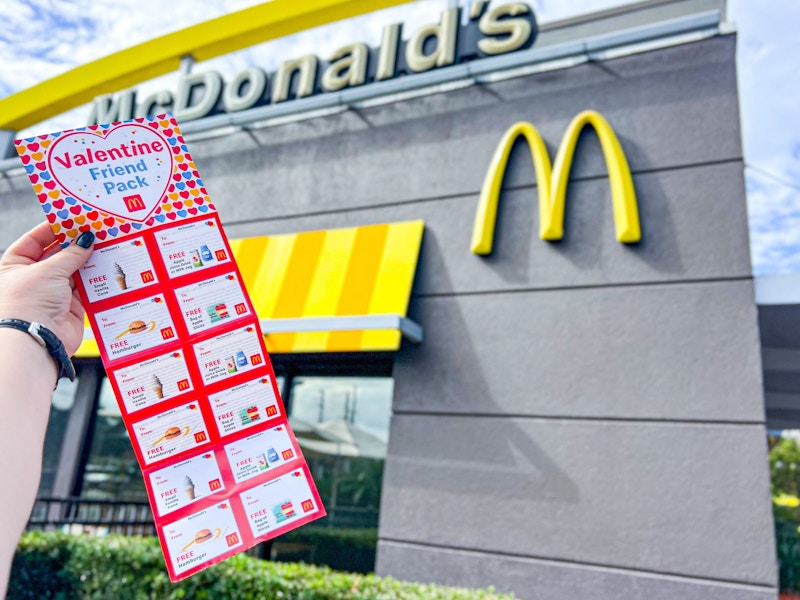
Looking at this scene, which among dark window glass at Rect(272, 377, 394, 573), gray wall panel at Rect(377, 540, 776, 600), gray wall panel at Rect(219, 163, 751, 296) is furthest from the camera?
A: dark window glass at Rect(272, 377, 394, 573)

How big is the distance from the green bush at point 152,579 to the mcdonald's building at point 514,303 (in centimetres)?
110

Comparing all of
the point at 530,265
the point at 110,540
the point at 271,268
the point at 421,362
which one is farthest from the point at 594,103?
the point at 110,540

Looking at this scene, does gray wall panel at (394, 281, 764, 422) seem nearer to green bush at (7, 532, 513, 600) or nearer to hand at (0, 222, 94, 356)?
green bush at (7, 532, 513, 600)

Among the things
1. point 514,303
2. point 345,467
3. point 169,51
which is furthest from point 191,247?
point 169,51

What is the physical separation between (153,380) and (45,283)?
356 mm

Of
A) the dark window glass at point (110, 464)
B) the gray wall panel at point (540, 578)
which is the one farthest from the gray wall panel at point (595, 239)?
the dark window glass at point (110, 464)

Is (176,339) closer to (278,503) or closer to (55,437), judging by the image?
(278,503)

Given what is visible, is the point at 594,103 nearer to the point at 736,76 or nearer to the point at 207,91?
the point at 736,76

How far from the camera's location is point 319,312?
6.31m

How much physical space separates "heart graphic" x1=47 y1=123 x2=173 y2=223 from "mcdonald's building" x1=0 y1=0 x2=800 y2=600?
4.15 meters

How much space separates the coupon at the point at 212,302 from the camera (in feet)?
5.19

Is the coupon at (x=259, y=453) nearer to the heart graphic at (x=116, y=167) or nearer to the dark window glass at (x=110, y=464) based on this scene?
the heart graphic at (x=116, y=167)

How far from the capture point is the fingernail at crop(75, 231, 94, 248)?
145cm

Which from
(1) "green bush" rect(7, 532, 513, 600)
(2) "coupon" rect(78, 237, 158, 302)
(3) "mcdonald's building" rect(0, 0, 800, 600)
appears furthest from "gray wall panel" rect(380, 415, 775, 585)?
(2) "coupon" rect(78, 237, 158, 302)
